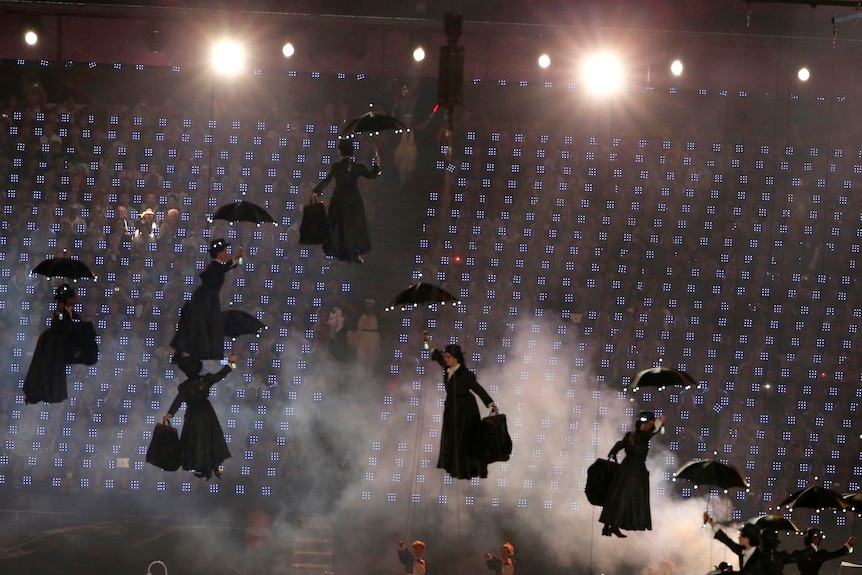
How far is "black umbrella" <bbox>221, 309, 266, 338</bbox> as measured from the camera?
34.5 ft

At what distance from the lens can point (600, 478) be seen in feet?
33.5

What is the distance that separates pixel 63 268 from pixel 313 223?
2.43 m

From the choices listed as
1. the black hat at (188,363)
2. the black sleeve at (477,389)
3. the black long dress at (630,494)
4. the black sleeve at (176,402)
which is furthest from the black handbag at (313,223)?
the black long dress at (630,494)

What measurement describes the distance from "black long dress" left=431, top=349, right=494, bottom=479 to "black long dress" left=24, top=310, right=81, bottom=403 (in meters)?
3.91

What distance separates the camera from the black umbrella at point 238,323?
414 inches

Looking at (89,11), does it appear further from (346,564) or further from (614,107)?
(346,564)

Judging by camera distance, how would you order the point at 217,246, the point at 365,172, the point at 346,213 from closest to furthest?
1. the point at 217,246
2. the point at 365,172
3. the point at 346,213

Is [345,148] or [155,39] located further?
[155,39]

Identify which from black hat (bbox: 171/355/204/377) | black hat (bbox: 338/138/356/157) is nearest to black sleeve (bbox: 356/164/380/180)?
black hat (bbox: 338/138/356/157)

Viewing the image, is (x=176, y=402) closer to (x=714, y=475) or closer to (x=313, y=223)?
(x=313, y=223)

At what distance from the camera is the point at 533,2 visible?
11.8 meters

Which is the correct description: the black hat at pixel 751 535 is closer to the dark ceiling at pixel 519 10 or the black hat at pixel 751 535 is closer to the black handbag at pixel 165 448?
the black handbag at pixel 165 448

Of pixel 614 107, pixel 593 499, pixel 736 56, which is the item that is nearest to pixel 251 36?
pixel 614 107

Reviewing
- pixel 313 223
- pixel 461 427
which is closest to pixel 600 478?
pixel 461 427
